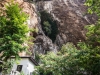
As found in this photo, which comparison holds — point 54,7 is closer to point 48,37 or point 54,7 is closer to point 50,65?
point 48,37

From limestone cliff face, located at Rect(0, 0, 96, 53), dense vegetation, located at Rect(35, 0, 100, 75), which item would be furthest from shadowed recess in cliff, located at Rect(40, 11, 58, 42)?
dense vegetation, located at Rect(35, 0, 100, 75)

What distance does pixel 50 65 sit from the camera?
21.0m

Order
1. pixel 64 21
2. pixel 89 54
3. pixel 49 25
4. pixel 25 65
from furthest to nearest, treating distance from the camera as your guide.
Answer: pixel 64 21, pixel 49 25, pixel 25 65, pixel 89 54

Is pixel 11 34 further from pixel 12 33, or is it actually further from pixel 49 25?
pixel 49 25

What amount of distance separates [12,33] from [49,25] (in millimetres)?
30316

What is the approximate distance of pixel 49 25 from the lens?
46.3 m

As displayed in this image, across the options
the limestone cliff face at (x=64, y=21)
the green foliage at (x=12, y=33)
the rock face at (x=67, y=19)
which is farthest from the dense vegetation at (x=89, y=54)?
the rock face at (x=67, y=19)

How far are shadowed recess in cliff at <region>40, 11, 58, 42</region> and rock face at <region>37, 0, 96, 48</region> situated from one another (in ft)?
5.45

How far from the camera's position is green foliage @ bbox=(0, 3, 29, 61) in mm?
15344

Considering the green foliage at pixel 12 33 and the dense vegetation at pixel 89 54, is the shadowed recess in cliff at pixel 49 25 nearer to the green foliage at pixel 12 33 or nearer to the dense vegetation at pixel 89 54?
the dense vegetation at pixel 89 54

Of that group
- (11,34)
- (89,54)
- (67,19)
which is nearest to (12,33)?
(11,34)

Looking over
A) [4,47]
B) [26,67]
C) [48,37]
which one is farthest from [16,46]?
[48,37]

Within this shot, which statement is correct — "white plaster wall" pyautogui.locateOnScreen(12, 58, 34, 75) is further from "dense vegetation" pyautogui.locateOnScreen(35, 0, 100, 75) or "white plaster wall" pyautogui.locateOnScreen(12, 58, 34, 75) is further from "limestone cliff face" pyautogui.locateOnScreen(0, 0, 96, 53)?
"limestone cliff face" pyautogui.locateOnScreen(0, 0, 96, 53)

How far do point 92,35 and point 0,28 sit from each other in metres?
8.74
